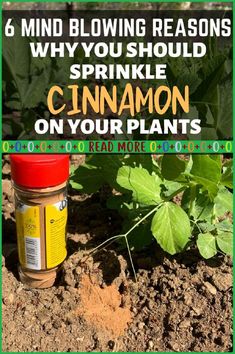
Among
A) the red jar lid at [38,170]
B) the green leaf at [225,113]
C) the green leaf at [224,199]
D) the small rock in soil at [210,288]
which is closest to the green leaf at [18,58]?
the red jar lid at [38,170]

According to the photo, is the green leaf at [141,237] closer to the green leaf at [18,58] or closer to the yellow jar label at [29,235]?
the yellow jar label at [29,235]

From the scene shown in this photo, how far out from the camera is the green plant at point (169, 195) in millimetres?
1251

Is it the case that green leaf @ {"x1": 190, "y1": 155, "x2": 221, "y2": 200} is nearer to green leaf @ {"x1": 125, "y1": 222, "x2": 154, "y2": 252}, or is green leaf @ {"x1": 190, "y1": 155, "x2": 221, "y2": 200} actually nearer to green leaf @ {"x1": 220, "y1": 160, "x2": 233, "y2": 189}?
green leaf @ {"x1": 220, "y1": 160, "x2": 233, "y2": 189}

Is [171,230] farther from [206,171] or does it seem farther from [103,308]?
[103,308]

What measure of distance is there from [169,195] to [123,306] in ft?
1.09

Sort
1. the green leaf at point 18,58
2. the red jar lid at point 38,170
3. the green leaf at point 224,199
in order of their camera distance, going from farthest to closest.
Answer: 1. the green leaf at point 18,58
2. the green leaf at point 224,199
3. the red jar lid at point 38,170

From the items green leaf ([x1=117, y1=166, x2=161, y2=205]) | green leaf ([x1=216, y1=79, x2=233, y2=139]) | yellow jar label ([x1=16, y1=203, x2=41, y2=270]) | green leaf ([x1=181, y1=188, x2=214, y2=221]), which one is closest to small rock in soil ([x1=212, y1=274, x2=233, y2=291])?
green leaf ([x1=181, y1=188, x2=214, y2=221])

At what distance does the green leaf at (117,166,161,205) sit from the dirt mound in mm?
270

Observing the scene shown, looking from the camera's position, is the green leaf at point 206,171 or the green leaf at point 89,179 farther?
the green leaf at point 89,179

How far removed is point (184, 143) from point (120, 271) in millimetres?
405

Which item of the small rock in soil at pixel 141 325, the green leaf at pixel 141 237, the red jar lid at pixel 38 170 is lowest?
the small rock in soil at pixel 141 325

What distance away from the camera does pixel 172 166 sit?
1.27 m

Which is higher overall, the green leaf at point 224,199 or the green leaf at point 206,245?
the green leaf at point 224,199

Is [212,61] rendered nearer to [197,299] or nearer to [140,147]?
[140,147]
